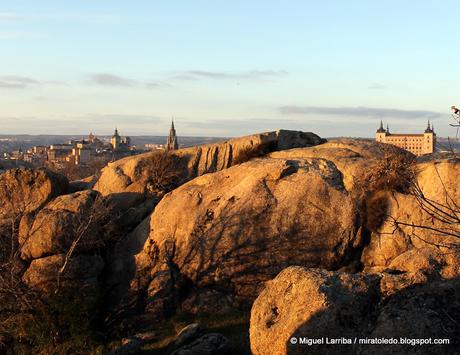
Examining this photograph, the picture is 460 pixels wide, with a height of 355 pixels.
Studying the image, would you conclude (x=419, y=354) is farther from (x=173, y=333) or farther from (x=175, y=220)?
(x=175, y=220)

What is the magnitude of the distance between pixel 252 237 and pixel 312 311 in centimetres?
825

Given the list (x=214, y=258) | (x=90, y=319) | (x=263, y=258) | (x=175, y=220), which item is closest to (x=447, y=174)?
(x=263, y=258)

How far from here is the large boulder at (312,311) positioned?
8.41 meters

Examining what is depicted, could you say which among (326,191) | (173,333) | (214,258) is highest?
(326,191)

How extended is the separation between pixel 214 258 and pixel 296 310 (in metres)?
8.26

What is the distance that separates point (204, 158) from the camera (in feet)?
75.9

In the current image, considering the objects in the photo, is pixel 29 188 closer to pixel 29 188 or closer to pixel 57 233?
pixel 29 188

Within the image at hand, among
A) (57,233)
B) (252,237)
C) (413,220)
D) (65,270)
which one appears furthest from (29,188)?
(413,220)

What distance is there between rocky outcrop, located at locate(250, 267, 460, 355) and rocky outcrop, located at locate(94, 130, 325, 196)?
43.4ft

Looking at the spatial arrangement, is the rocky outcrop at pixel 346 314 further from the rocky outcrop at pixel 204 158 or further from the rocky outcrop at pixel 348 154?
the rocky outcrop at pixel 204 158

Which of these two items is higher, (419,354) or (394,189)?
(394,189)

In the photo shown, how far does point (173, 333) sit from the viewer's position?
14.5 metres

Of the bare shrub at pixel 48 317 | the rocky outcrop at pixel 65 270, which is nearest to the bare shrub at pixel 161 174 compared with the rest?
the rocky outcrop at pixel 65 270

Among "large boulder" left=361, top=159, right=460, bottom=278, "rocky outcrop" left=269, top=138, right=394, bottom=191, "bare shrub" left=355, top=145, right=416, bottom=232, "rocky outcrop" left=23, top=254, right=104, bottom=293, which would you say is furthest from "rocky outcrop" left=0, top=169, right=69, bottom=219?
"large boulder" left=361, top=159, right=460, bottom=278
